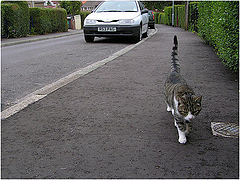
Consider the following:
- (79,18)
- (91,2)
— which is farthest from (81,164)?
(91,2)

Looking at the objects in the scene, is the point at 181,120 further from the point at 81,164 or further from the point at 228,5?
the point at 228,5

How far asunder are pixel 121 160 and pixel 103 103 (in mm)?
1765

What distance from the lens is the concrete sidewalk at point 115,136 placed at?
2546 millimetres

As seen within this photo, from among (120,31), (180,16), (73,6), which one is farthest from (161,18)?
(120,31)

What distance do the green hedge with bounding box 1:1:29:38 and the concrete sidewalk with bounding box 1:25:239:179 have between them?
14.1 metres

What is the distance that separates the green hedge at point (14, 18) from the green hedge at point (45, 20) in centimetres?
201

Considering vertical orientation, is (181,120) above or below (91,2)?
below

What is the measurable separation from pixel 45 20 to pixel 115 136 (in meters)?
20.3

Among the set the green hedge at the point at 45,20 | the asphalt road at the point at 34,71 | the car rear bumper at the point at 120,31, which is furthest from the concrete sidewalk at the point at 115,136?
the green hedge at the point at 45,20

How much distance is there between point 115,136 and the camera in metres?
3.23

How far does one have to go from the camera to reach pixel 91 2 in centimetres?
12025

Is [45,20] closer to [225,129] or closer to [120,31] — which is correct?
[120,31]

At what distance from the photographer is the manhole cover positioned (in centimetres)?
327

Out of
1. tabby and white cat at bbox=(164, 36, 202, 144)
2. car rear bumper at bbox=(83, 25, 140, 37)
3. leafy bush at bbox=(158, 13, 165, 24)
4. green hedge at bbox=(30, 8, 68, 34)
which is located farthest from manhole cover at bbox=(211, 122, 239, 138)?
leafy bush at bbox=(158, 13, 165, 24)
